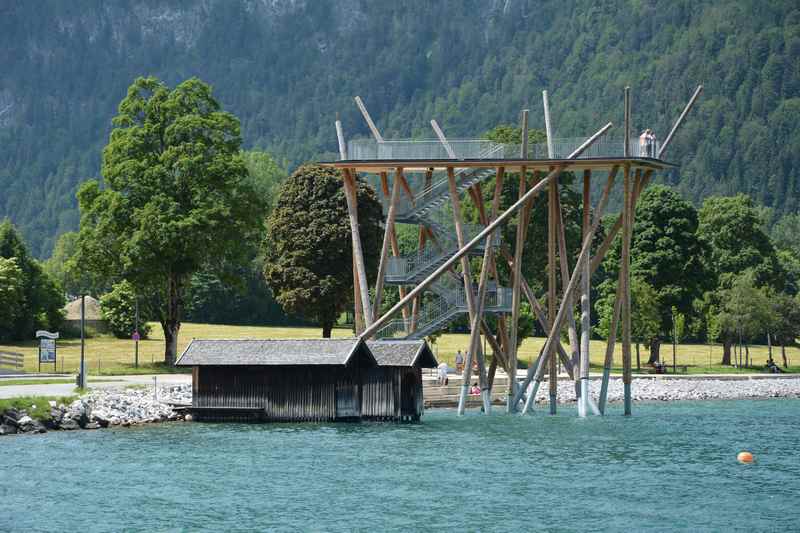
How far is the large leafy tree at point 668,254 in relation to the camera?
10100 centimetres

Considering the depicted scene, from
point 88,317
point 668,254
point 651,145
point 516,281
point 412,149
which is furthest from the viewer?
point 88,317

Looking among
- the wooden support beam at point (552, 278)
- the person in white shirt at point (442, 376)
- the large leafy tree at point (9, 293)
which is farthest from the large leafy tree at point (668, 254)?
the large leafy tree at point (9, 293)

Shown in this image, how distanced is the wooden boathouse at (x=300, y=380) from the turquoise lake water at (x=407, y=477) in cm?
132

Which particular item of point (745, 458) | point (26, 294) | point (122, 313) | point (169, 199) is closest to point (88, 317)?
point (122, 313)

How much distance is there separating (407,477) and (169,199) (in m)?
42.0

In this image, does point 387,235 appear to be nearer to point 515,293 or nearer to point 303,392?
point 515,293

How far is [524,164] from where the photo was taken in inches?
2443

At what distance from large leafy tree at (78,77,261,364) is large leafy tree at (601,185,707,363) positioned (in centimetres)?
3083

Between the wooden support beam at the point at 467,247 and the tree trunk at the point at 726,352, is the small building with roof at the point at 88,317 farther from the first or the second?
the wooden support beam at the point at 467,247

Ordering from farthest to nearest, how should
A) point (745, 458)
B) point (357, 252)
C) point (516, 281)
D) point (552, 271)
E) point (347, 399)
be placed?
point (552, 271), point (357, 252), point (516, 281), point (347, 399), point (745, 458)

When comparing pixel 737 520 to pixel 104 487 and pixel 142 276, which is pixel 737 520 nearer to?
pixel 104 487

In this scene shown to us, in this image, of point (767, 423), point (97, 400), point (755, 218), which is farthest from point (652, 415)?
point (755, 218)

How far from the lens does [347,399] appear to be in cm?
6103

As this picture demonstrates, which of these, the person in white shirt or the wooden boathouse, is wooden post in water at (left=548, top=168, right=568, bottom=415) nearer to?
the wooden boathouse
